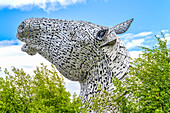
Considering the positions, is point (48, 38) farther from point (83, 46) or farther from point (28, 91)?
point (28, 91)

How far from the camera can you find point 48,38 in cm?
779

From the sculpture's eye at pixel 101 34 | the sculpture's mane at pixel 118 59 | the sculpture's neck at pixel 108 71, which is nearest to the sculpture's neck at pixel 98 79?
the sculpture's neck at pixel 108 71

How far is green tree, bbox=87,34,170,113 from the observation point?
4693 mm

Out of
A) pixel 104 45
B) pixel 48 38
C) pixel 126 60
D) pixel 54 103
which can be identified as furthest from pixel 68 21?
pixel 54 103

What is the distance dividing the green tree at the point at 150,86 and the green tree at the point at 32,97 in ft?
2.90

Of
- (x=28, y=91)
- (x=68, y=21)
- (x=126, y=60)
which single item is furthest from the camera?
(x=68, y=21)

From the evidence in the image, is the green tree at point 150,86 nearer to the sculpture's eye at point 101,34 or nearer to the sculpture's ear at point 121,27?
the sculpture's eye at point 101,34

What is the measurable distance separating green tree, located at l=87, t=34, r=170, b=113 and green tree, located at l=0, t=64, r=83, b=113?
88 cm

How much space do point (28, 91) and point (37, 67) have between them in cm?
195

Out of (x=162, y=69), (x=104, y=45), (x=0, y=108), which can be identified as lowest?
(x=0, y=108)

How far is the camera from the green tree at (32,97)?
5334 mm

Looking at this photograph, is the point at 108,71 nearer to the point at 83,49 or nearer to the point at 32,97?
the point at 83,49

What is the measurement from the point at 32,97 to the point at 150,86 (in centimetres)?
287

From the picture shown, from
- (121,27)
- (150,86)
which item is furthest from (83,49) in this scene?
(150,86)
